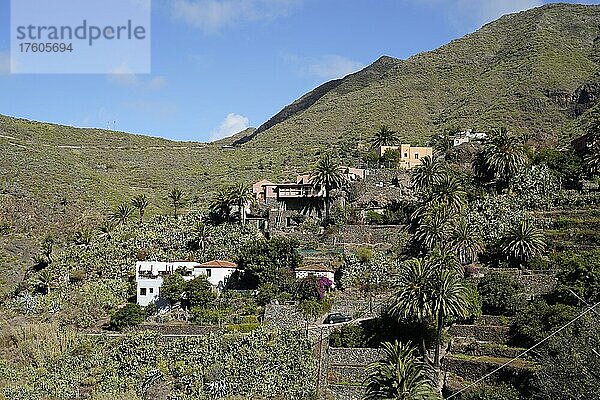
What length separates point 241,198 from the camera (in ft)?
195

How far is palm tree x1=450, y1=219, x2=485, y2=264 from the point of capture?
46625 mm

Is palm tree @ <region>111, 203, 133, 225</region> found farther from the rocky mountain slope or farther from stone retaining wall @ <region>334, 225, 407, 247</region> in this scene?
the rocky mountain slope

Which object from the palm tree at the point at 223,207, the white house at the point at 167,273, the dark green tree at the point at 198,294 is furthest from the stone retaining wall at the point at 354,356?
the palm tree at the point at 223,207

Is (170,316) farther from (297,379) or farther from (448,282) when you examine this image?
(448,282)

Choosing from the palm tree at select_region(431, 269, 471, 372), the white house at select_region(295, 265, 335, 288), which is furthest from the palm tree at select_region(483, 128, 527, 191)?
the palm tree at select_region(431, 269, 471, 372)

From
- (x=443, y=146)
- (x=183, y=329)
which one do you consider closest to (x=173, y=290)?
(x=183, y=329)

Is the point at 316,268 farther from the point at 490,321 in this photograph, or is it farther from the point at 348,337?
the point at 490,321

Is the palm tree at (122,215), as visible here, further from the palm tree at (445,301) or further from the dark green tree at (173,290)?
the palm tree at (445,301)

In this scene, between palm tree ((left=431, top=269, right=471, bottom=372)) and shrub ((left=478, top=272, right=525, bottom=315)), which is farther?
shrub ((left=478, top=272, right=525, bottom=315))

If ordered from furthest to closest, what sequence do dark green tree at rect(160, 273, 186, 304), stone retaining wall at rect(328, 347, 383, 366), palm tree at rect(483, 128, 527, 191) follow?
palm tree at rect(483, 128, 527, 191), dark green tree at rect(160, 273, 186, 304), stone retaining wall at rect(328, 347, 383, 366)

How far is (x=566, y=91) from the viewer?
3671 inches

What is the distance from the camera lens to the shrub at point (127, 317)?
4706 cm

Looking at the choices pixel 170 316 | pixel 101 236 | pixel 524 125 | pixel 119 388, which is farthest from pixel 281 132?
pixel 119 388

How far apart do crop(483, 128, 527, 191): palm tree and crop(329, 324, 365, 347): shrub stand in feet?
70.8
